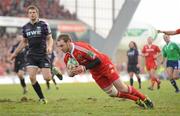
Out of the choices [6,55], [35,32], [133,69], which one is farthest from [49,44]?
[6,55]

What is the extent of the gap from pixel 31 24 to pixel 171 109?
4.73 m

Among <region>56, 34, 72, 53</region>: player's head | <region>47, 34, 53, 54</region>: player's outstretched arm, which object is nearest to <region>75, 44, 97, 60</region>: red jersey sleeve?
<region>56, 34, 72, 53</region>: player's head

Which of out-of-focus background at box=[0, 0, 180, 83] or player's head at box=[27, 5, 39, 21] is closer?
player's head at box=[27, 5, 39, 21]

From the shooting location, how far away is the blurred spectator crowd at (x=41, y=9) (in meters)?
44.6

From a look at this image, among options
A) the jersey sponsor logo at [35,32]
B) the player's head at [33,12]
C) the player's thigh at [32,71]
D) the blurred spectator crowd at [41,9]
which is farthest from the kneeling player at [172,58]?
the blurred spectator crowd at [41,9]

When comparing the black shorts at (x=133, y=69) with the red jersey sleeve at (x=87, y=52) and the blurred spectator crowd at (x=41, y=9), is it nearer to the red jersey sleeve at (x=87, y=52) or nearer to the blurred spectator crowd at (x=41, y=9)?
the red jersey sleeve at (x=87, y=52)

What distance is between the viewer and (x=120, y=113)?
441 inches

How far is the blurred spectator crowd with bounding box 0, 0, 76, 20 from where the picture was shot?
44.6 metres

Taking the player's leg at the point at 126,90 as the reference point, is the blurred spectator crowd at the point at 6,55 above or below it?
below

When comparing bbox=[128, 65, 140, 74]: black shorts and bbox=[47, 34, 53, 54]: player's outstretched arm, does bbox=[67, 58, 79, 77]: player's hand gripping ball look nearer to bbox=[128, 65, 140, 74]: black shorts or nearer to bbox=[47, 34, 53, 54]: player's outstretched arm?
bbox=[47, 34, 53, 54]: player's outstretched arm

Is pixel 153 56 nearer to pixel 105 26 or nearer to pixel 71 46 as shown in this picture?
pixel 71 46

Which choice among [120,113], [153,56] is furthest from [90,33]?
[120,113]

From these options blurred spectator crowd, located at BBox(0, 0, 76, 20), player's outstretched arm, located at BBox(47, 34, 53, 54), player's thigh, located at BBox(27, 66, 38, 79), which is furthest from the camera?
blurred spectator crowd, located at BBox(0, 0, 76, 20)

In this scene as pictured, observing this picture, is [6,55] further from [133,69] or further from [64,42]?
[64,42]
